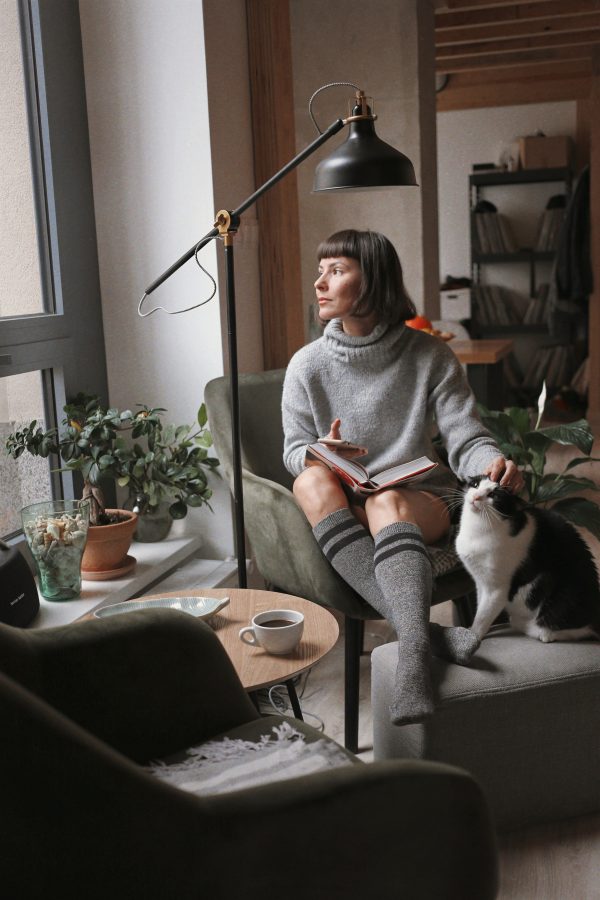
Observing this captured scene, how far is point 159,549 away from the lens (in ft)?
9.14

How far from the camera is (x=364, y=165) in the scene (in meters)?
2.01

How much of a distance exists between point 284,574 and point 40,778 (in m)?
1.51

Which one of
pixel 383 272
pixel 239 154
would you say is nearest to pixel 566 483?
pixel 383 272

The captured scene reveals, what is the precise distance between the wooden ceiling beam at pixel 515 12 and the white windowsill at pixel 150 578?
3538 millimetres

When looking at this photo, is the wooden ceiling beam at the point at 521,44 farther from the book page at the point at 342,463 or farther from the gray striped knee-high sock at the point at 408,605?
the gray striped knee-high sock at the point at 408,605

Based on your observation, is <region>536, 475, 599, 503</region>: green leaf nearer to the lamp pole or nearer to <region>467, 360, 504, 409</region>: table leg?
the lamp pole

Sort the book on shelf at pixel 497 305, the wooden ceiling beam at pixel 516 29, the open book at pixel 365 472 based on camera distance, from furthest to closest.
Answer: the book on shelf at pixel 497 305 < the wooden ceiling beam at pixel 516 29 < the open book at pixel 365 472

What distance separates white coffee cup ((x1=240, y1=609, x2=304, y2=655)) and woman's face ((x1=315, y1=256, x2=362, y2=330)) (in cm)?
91

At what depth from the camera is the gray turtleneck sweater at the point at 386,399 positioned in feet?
7.81

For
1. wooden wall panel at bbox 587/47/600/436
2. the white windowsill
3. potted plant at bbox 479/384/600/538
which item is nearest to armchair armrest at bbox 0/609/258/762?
the white windowsill

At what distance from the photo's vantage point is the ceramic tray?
184cm

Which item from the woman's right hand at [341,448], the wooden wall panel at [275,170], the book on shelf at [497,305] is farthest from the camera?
the book on shelf at [497,305]

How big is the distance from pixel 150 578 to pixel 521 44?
479 cm

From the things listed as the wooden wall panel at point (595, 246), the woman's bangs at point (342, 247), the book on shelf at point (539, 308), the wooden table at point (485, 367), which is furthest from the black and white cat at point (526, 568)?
the book on shelf at point (539, 308)
